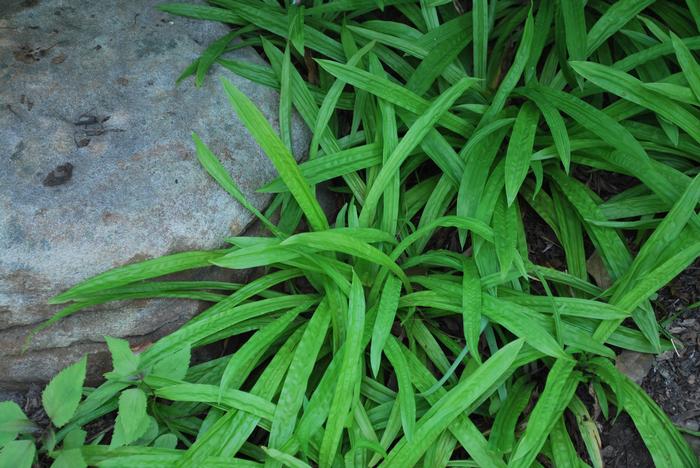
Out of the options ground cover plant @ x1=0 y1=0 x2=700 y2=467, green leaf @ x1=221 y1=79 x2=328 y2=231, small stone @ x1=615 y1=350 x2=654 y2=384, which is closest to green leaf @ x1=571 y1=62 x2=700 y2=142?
ground cover plant @ x1=0 y1=0 x2=700 y2=467

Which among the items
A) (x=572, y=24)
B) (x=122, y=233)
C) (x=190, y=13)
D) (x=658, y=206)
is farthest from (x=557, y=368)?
(x=190, y=13)

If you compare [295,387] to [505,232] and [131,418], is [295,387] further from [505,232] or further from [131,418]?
[505,232]

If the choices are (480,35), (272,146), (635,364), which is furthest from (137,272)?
(635,364)

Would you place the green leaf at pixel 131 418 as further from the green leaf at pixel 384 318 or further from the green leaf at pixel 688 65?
the green leaf at pixel 688 65

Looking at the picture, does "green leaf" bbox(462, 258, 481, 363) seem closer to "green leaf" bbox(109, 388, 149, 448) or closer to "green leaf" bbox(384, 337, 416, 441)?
"green leaf" bbox(384, 337, 416, 441)

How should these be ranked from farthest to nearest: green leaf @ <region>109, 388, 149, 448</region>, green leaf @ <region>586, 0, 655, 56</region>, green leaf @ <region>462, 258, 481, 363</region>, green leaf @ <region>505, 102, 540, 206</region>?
green leaf @ <region>586, 0, 655, 56</region>, green leaf @ <region>505, 102, 540, 206</region>, green leaf @ <region>462, 258, 481, 363</region>, green leaf @ <region>109, 388, 149, 448</region>

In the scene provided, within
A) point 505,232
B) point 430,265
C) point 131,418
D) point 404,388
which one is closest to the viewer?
point 131,418
